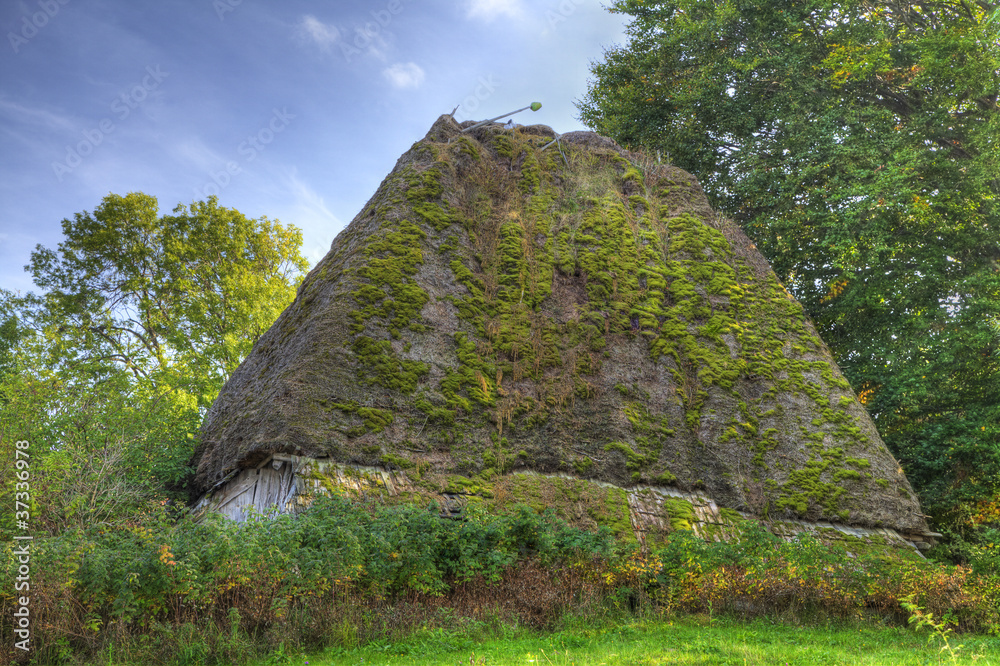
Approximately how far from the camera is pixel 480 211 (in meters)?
14.2

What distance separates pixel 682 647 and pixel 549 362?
239 inches

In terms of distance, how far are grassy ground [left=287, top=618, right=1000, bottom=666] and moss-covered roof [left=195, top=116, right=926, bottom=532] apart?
10.4 feet

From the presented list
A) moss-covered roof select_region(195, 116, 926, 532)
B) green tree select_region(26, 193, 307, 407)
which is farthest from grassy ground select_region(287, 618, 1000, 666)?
green tree select_region(26, 193, 307, 407)

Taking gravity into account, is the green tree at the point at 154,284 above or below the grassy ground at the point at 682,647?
above

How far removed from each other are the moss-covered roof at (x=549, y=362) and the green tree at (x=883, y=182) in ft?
Result: 10.4

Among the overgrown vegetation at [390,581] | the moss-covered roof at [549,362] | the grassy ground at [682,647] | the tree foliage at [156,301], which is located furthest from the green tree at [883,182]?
the tree foliage at [156,301]

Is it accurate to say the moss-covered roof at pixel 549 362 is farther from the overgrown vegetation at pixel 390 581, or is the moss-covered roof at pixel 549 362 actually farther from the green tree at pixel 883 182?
the green tree at pixel 883 182

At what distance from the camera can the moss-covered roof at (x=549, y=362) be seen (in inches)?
399

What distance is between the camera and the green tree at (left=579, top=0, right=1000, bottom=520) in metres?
14.0

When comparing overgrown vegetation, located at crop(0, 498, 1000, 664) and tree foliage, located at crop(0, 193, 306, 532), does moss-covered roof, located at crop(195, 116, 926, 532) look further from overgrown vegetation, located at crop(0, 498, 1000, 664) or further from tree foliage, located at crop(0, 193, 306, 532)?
tree foliage, located at crop(0, 193, 306, 532)

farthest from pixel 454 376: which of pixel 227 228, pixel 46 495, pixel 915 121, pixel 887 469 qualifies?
pixel 227 228

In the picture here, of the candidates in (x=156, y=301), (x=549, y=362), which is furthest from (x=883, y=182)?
(x=156, y=301)

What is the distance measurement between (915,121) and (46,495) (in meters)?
19.6

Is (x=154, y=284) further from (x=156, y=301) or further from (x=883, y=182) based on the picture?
(x=883, y=182)
